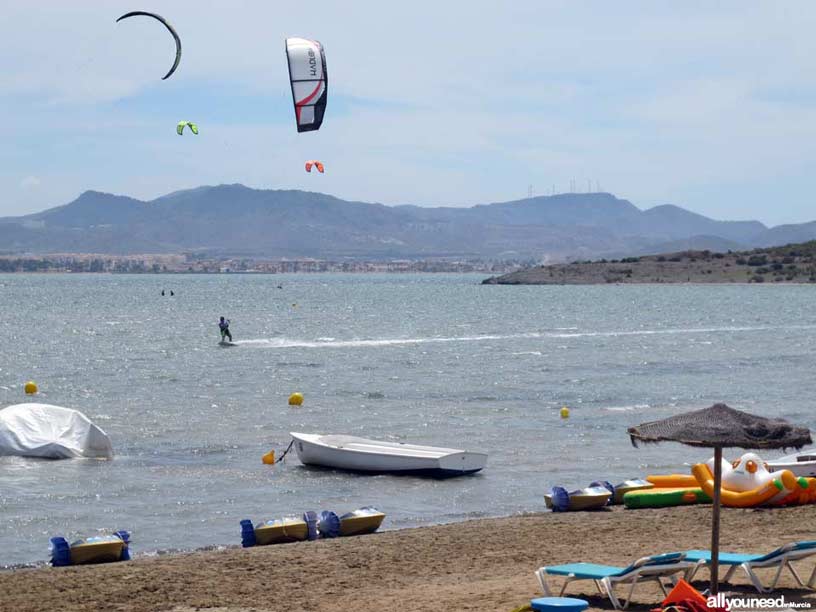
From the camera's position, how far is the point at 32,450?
89.1 ft

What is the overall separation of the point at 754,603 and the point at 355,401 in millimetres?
28089

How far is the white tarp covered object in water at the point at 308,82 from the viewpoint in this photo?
2502 centimetres

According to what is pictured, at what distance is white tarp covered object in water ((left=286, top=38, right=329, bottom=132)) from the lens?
985 inches

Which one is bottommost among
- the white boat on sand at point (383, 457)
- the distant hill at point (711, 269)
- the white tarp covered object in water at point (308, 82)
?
the white boat on sand at point (383, 457)

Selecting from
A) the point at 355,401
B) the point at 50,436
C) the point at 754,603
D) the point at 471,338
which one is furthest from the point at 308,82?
the point at 471,338

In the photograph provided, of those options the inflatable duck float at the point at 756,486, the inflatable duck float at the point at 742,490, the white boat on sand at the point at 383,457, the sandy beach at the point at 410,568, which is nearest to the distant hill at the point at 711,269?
the white boat on sand at the point at 383,457

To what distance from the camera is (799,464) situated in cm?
2250

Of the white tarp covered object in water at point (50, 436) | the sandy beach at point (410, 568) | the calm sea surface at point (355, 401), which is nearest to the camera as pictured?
the sandy beach at point (410, 568)

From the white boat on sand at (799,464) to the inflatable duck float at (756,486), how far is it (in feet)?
4.87

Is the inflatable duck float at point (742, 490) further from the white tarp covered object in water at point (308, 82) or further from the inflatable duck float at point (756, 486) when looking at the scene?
the white tarp covered object in water at point (308, 82)

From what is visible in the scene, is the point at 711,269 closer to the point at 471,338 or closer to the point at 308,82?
the point at 471,338

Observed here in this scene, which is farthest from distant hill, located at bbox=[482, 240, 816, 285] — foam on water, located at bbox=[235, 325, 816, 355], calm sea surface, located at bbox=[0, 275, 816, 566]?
foam on water, located at bbox=[235, 325, 816, 355]

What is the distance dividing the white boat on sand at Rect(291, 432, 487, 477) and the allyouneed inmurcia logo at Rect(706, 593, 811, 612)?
1211 centimetres

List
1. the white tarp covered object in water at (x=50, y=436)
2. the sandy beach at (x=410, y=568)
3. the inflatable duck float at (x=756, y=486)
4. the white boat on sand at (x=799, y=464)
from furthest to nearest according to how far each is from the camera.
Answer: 1. the white tarp covered object in water at (x=50, y=436)
2. the white boat on sand at (x=799, y=464)
3. the inflatable duck float at (x=756, y=486)
4. the sandy beach at (x=410, y=568)
